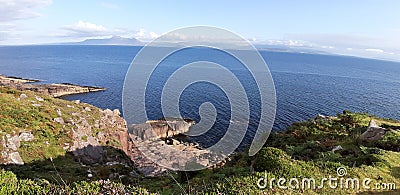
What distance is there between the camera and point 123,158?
88.8ft

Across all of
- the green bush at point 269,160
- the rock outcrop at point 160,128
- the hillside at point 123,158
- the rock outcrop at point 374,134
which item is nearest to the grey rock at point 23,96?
the hillside at point 123,158

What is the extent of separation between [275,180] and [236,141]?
36.9 metres

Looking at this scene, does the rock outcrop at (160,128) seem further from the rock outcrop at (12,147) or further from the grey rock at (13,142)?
the grey rock at (13,142)

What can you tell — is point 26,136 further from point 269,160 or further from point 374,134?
point 374,134

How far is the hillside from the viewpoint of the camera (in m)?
8.01

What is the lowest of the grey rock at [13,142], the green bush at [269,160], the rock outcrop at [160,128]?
the rock outcrop at [160,128]

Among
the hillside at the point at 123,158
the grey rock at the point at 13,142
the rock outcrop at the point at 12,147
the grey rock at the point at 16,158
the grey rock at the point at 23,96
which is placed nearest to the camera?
the hillside at the point at 123,158

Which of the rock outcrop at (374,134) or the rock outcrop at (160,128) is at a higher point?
the rock outcrop at (374,134)

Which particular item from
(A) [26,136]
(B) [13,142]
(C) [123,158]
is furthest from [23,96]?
(C) [123,158]

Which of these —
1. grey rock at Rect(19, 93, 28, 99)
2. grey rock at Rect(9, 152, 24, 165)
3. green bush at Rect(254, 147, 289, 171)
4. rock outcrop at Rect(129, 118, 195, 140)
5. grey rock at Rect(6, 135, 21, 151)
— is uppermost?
green bush at Rect(254, 147, 289, 171)

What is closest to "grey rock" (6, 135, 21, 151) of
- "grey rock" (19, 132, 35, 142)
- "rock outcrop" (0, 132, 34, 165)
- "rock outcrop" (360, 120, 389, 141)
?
"rock outcrop" (0, 132, 34, 165)

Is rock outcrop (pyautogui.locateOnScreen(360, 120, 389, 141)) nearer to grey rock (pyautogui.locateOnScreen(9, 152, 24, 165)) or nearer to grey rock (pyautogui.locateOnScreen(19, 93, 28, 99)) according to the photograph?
grey rock (pyautogui.locateOnScreen(9, 152, 24, 165))

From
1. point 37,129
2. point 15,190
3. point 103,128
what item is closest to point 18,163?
point 37,129

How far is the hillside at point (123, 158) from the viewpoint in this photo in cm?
801
